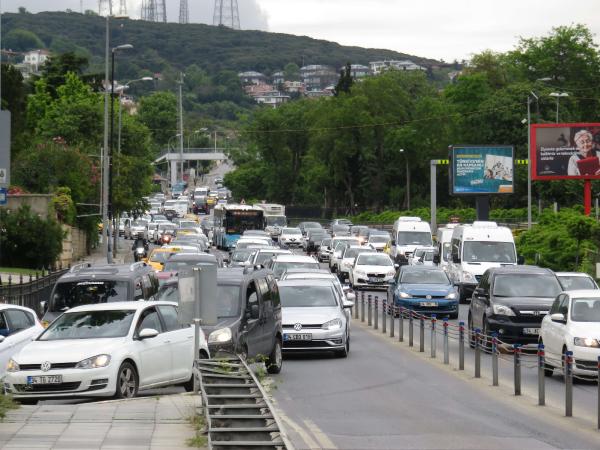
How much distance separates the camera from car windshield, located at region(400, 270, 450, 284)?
126 feet

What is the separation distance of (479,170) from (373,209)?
58.1 metres

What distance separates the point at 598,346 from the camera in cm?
2053

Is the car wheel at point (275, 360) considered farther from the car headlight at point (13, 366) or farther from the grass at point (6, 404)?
the grass at point (6, 404)

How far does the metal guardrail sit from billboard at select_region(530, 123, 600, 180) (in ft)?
162

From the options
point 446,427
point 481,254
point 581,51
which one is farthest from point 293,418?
point 581,51

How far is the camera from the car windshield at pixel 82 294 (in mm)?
23859

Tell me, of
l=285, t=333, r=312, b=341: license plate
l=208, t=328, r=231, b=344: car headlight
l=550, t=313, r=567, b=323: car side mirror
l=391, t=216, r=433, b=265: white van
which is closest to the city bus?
l=391, t=216, r=433, b=265: white van

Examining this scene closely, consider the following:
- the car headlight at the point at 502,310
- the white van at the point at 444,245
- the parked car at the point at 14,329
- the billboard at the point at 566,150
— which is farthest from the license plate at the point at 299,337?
the billboard at the point at 566,150

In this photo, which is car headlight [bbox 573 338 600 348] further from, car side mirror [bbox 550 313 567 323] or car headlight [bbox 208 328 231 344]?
car headlight [bbox 208 328 231 344]

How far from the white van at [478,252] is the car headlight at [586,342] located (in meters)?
23.3

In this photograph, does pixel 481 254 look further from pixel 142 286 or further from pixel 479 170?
pixel 479 170

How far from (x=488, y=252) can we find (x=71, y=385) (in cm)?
2916

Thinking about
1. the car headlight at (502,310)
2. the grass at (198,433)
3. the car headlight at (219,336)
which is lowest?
the grass at (198,433)

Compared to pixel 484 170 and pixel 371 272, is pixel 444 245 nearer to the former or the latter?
pixel 371 272
